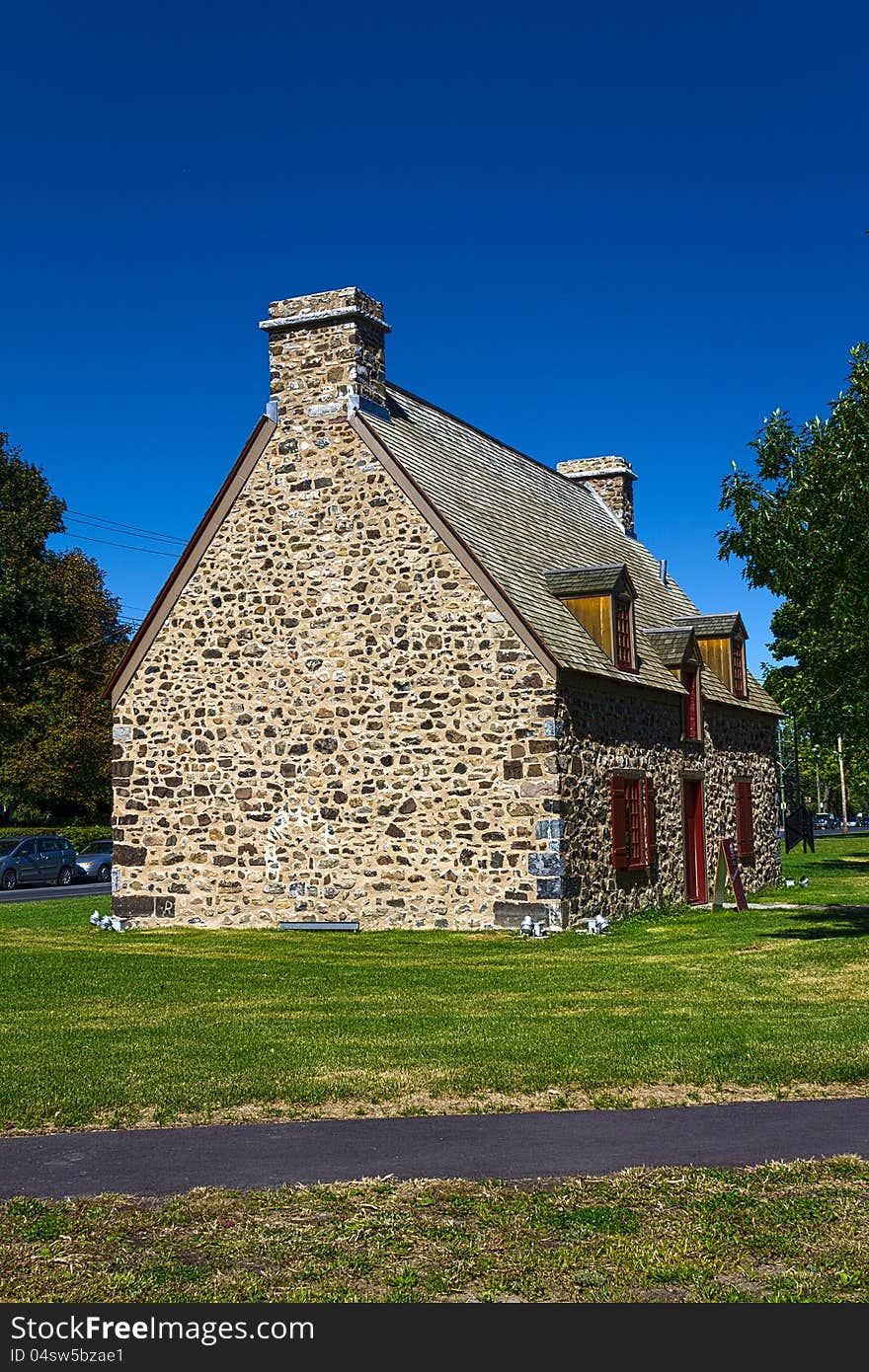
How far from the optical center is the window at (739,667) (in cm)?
2973

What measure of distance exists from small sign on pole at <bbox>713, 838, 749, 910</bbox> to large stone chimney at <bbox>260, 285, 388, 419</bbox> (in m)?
9.78

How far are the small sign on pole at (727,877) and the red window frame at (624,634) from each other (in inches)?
141

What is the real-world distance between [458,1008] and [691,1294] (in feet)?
25.1

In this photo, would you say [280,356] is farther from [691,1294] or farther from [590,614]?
[691,1294]

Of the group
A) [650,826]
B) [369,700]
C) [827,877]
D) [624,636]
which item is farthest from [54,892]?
[827,877]

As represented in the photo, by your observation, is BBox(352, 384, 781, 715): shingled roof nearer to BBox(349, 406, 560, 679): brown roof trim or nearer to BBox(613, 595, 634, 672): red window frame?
BBox(349, 406, 560, 679): brown roof trim

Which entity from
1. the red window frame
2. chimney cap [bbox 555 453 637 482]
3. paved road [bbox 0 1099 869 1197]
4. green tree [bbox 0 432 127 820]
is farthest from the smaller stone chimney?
paved road [bbox 0 1099 869 1197]

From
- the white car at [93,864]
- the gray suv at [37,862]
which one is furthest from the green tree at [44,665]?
the gray suv at [37,862]

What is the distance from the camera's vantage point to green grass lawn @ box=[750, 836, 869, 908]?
85.2 feet

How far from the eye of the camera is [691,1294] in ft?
17.4

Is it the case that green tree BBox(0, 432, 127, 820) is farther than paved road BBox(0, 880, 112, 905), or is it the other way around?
green tree BBox(0, 432, 127, 820)

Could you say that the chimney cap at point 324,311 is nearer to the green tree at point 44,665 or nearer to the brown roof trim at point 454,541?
the brown roof trim at point 454,541

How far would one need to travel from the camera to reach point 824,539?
16.8 metres

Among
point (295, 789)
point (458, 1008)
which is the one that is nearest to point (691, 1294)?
point (458, 1008)
